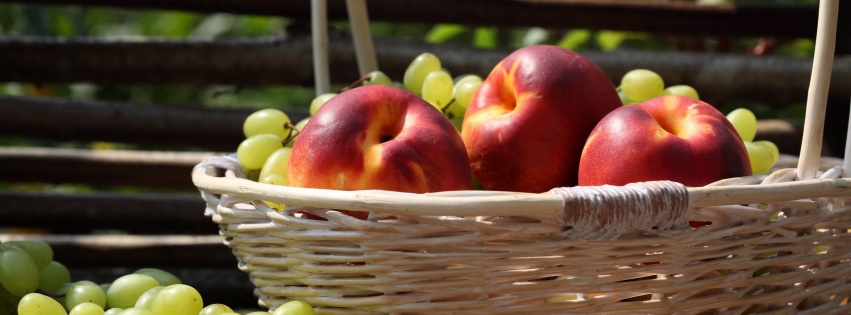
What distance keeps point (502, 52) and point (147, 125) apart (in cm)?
70

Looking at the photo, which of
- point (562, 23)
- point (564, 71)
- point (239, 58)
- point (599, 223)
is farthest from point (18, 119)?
point (599, 223)

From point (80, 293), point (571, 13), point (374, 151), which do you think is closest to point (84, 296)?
point (80, 293)

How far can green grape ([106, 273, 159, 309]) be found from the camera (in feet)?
2.70

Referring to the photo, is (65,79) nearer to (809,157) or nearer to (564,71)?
(564,71)

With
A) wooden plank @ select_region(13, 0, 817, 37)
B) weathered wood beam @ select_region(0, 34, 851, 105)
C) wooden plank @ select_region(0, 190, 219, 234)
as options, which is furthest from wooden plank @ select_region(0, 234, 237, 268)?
wooden plank @ select_region(13, 0, 817, 37)

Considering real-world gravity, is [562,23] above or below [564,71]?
above

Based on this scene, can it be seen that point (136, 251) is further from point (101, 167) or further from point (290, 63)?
point (290, 63)

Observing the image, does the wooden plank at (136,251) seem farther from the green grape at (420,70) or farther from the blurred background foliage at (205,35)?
the green grape at (420,70)

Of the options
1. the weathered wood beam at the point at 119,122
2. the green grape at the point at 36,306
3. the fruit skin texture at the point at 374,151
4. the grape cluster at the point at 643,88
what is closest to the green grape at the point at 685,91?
the grape cluster at the point at 643,88

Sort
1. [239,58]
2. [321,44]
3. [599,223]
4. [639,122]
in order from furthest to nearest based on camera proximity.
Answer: [239,58] < [321,44] < [639,122] < [599,223]

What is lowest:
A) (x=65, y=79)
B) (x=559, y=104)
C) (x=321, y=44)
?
(x=559, y=104)

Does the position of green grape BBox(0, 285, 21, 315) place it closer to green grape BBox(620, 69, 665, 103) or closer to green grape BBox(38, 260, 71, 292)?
green grape BBox(38, 260, 71, 292)

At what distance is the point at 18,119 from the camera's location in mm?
1586

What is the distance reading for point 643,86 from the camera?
3.24 ft
